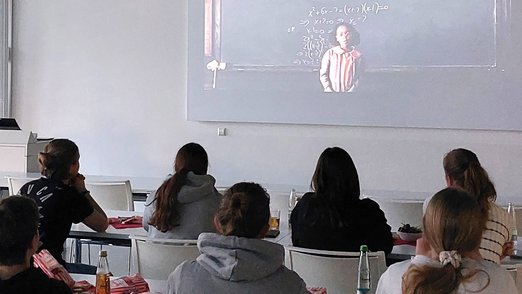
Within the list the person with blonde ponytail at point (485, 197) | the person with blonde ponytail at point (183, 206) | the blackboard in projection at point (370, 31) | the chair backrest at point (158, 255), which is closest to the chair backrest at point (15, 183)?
the person with blonde ponytail at point (183, 206)

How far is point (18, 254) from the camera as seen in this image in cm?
227

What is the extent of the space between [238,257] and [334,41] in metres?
5.09

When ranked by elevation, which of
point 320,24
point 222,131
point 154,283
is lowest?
point 154,283

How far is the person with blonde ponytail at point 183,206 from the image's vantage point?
12.9ft

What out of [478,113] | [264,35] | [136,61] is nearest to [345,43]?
[264,35]

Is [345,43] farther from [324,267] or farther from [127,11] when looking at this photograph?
[324,267]

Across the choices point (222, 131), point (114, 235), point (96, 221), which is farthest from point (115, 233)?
point (222, 131)

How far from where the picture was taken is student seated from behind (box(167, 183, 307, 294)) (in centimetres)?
242

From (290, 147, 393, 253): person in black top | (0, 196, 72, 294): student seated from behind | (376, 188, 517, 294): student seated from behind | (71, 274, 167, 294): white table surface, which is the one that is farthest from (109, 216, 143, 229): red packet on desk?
(376, 188, 517, 294): student seated from behind

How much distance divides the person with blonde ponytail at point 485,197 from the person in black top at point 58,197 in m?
1.73

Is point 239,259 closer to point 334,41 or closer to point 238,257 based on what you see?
point 238,257

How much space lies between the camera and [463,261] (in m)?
2.18

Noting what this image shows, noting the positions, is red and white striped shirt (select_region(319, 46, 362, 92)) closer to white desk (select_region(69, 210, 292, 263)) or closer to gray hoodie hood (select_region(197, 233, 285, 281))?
white desk (select_region(69, 210, 292, 263))

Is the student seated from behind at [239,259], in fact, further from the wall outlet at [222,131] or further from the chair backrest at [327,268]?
the wall outlet at [222,131]
